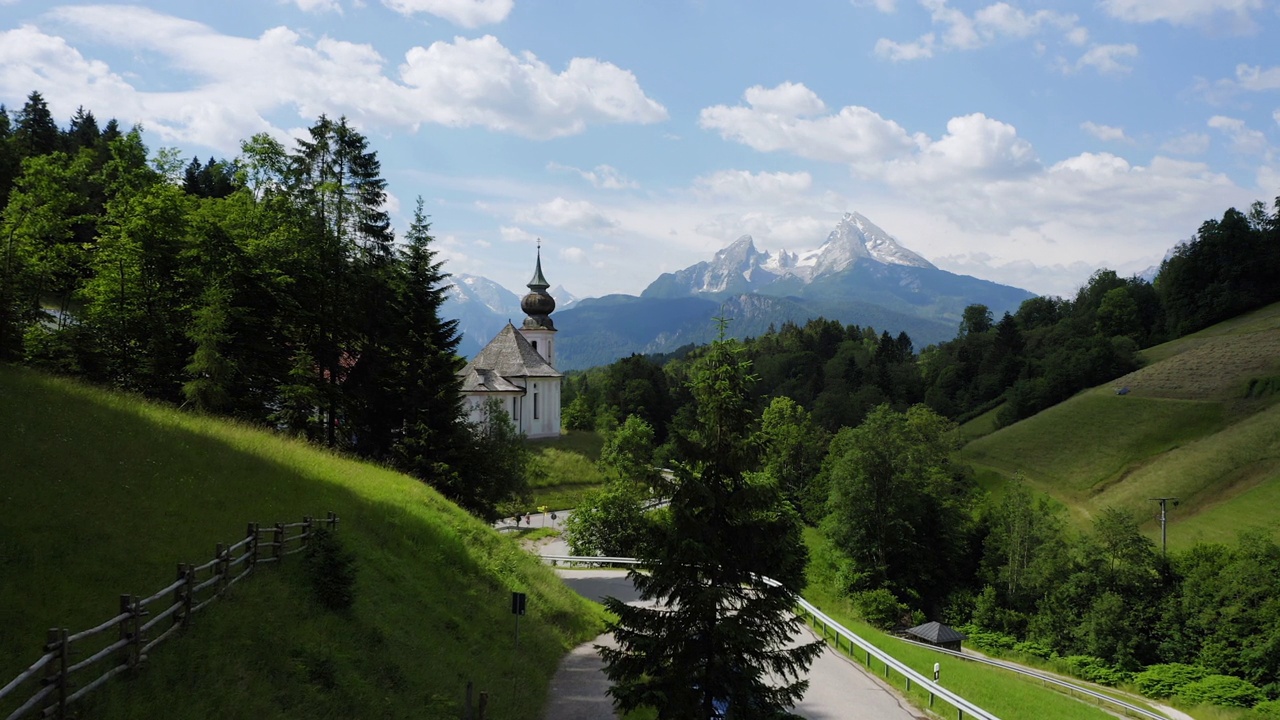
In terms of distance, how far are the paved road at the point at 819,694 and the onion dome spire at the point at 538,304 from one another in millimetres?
62942

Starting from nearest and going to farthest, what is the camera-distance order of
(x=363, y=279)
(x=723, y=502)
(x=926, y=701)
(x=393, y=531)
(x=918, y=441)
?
(x=723, y=502) → (x=926, y=701) → (x=393, y=531) → (x=363, y=279) → (x=918, y=441)

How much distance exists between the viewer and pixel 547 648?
20422 millimetres

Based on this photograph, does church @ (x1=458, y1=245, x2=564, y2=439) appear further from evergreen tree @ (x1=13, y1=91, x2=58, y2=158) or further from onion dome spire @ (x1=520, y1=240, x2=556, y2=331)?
evergreen tree @ (x1=13, y1=91, x2=58, y2=158)

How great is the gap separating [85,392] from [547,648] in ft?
46.4

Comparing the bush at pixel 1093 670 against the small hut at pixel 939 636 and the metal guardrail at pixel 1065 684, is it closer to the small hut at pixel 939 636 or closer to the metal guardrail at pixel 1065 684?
the metal guardrail at pixel 1065 684

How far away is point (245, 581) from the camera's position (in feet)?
45.5

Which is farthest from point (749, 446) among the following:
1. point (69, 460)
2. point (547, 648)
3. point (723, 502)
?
point (69, 460)

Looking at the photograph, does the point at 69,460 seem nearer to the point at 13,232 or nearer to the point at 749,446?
the point at 749,446

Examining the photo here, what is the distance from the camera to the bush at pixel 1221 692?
3797 centimetres

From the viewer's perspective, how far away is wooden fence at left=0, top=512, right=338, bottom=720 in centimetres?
850

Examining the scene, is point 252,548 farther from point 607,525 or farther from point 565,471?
point 565,471

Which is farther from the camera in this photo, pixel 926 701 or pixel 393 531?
pixel 393 531

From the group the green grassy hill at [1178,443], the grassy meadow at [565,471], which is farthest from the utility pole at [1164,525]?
the grassy meadow at [565,471]

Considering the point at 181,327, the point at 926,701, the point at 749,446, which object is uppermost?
the point at 181,327
